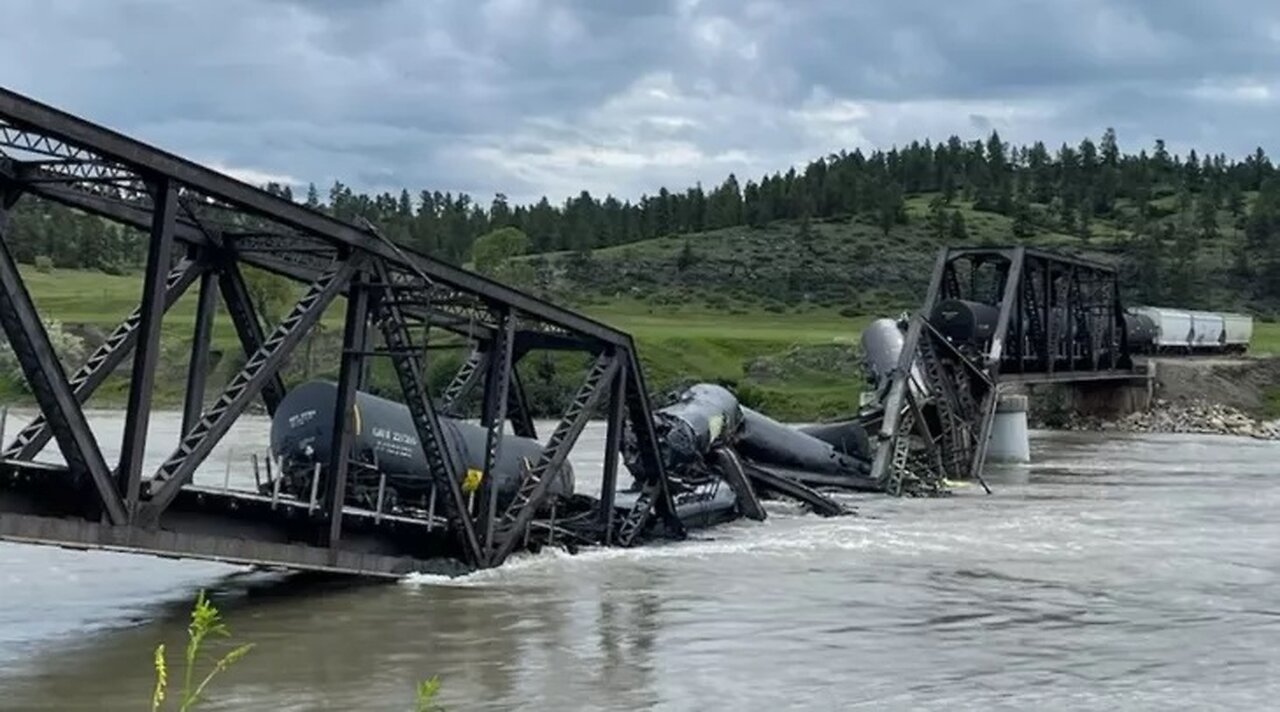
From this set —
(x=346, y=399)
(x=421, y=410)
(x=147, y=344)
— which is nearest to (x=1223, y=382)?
(x=421, y=410)

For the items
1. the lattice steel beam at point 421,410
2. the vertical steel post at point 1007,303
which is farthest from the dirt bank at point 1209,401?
the lattice steel beam at point 421,410

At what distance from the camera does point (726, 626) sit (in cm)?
2430

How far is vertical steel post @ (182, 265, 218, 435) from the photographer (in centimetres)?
2547

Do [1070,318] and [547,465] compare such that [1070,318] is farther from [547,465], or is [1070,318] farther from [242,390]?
[242,390]

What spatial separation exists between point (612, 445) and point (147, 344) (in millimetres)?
12617

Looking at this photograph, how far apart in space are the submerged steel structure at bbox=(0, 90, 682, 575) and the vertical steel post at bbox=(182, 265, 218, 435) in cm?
4

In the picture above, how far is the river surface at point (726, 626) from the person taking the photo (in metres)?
19.3

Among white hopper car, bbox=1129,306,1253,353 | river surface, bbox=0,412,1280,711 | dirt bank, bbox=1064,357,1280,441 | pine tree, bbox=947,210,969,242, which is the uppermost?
pine tree, bbox=947,210,969,242

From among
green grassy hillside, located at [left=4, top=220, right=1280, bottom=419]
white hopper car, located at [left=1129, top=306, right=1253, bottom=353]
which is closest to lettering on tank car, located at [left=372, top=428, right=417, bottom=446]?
green grassy hillside, located at [left=4, top=220, right=1280, bottom=419]

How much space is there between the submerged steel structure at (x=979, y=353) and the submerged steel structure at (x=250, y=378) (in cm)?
1795

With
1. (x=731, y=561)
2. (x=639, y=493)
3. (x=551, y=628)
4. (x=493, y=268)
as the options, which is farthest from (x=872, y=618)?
(x=493, y=268)

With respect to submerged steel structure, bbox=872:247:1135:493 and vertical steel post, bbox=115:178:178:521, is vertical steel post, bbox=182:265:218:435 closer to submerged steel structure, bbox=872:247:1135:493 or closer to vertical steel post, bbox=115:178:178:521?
Result: vertical steel post, bbox=115:178:178:521

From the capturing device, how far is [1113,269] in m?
84.9

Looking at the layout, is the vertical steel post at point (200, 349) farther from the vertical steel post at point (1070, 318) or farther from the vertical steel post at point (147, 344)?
the vertical steel post at point (1070, 318)
